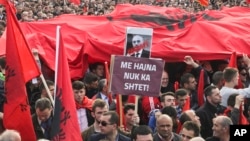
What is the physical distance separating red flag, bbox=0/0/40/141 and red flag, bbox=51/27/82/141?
14.7 inches

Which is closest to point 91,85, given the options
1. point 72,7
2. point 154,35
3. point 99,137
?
point 154,35

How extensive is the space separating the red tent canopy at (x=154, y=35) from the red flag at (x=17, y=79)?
3641 millimetres

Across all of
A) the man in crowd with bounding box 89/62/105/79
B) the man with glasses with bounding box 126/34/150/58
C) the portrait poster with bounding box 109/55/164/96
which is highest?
the man with glasses with bounding box 126/34/150/58

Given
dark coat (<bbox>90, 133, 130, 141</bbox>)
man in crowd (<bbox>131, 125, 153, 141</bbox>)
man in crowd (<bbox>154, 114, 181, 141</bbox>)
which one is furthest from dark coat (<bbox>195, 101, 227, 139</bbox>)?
man in crowd (<bbox>131, 125, 153, 141</bbox>)

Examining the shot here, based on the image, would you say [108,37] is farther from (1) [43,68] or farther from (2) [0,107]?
(2) [0,107]

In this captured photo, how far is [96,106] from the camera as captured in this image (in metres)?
7.90

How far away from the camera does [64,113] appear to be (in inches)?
275

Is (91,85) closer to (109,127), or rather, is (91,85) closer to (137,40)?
(137,40)

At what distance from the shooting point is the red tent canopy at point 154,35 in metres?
11.7

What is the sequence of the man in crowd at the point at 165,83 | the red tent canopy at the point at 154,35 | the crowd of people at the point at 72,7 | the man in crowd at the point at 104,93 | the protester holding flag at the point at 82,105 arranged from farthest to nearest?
the crowd of people at the point at 72,7
the red tent canopy at the point at 154,35
the man in crowd at the point at 165,83
the man in crowd at the point at 104,93
the protester holding flag at the point at 82,105

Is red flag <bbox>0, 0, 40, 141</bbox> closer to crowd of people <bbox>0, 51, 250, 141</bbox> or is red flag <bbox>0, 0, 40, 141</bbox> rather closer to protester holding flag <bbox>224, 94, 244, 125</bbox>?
crowd of people <bbox>0, 51, 250, 141</bbox>

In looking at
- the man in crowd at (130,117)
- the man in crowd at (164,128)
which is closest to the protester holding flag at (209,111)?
the man in crowd at (130,117)

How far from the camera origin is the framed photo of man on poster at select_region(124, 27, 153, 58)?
8411 millimetres

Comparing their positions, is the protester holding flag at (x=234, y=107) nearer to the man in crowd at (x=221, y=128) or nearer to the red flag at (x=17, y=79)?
the man in crowd at (x=221, y=128)
